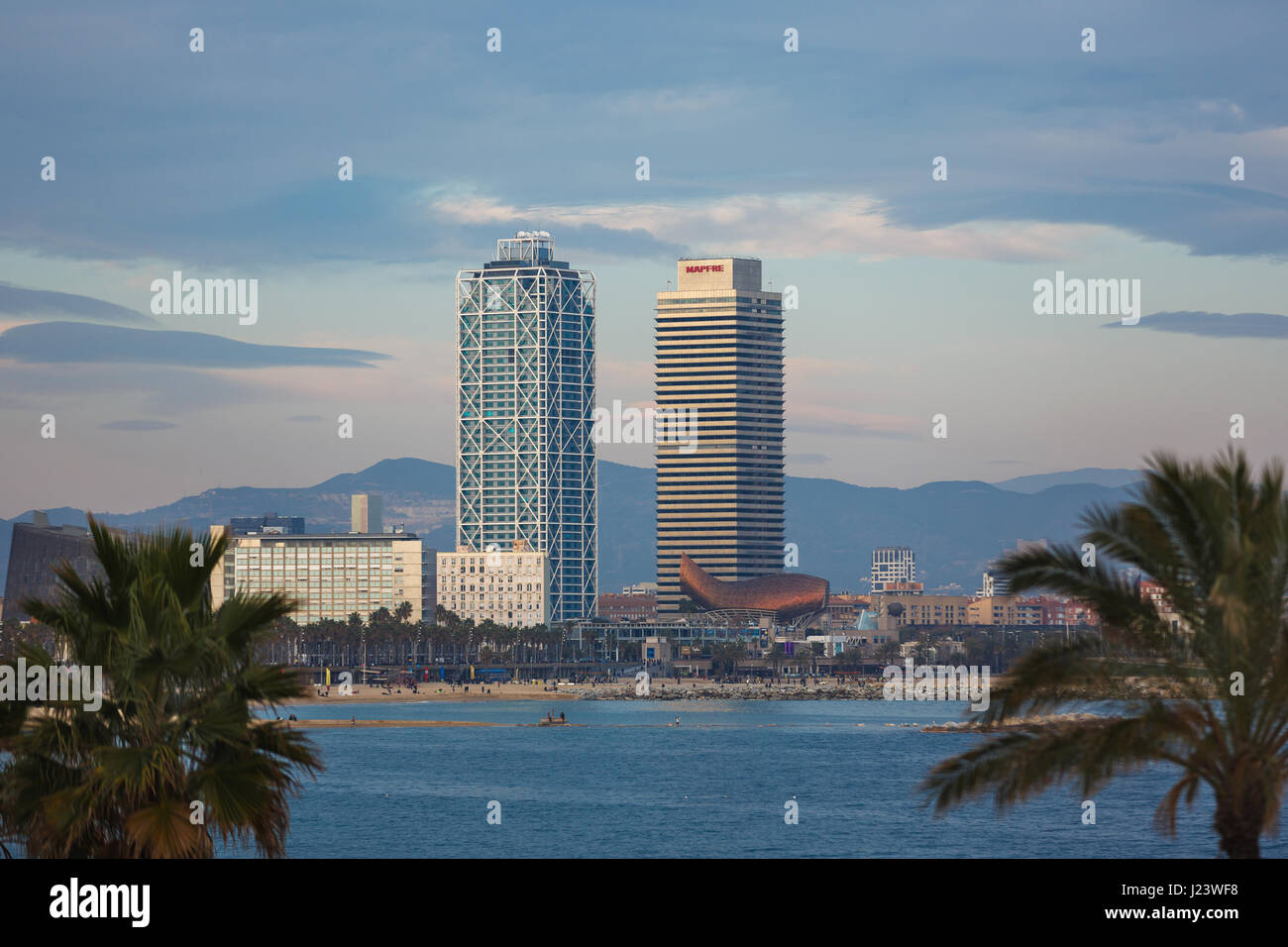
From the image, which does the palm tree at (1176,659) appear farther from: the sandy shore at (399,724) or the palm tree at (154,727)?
the sandy shore at (399,724)

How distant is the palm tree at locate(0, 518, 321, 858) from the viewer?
720 inches

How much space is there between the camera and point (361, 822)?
90.1m

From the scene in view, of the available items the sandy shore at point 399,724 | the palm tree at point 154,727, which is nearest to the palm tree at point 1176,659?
the palm tree at point 154,727

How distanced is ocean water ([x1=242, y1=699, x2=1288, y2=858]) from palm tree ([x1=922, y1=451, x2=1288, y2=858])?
2824 cm

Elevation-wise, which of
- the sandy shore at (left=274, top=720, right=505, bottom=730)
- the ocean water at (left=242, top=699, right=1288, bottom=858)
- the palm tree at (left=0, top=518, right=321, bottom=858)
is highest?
the palm tree at (left=0, top=518, right=321, bottom=858)

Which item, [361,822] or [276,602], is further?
[361,822]

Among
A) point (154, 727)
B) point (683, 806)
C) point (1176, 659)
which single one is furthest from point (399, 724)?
point (1176, 659)

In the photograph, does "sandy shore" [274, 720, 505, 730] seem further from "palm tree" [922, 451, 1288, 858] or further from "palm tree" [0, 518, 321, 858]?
"palm tree" [922, 451, 1288, 858]

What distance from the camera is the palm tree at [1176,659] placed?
18875 millimetres

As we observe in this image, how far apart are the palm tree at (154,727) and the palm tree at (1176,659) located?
838 centimetres

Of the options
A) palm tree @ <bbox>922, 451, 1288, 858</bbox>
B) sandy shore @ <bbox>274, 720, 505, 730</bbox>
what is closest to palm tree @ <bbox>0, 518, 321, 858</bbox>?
palm tree @ <bbox>922, 451, 1288, 858</bbox>
